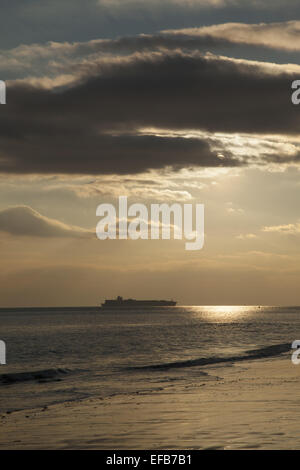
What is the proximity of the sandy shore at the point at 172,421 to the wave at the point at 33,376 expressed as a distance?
13.3 metres

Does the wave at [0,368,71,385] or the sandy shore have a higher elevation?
the wave at [0,368,71,385]

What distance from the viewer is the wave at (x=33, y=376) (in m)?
42.2

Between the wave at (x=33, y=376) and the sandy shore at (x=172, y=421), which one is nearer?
the sandy shore at (x=172, y=421)

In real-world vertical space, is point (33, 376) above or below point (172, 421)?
above

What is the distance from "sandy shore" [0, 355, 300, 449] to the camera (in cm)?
1916

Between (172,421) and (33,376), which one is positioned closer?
(172,421)

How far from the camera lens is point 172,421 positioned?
22.9 m

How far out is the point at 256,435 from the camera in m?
19.6

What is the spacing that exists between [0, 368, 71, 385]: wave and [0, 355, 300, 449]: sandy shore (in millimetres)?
13310

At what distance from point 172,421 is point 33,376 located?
80.7 feet

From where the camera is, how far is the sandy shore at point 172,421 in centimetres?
1916

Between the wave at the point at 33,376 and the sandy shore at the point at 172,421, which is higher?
the wave at the point at 33,376
